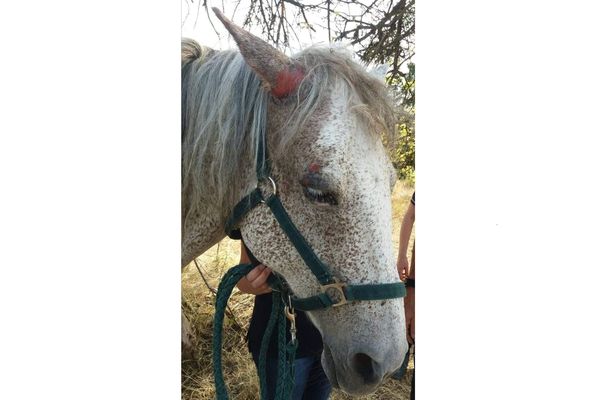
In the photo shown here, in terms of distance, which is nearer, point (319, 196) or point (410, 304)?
point (319, 196)

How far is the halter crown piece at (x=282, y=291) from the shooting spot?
3.06ft

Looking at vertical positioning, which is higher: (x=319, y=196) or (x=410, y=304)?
(x=319, y=196)

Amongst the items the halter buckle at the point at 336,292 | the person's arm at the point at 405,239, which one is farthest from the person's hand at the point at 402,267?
the halter buckle at the point at 336,292

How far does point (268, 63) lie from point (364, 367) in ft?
1.79

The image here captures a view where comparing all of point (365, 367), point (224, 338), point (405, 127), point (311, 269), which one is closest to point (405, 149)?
point (405, 127)

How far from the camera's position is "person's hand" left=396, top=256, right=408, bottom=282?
3.35 ft

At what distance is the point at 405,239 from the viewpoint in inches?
40.2

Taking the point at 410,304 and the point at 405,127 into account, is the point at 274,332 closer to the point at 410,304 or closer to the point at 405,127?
the point at 410,304

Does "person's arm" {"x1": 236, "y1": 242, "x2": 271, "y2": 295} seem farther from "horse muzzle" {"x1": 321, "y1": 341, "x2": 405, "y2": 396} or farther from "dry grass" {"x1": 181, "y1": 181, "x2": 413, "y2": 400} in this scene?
"horse muzzle" {"x1": 321, "y1": 341, "x2": 405, "y2": 396}

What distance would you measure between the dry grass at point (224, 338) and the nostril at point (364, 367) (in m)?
0.09

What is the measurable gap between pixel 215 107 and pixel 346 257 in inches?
13.9
